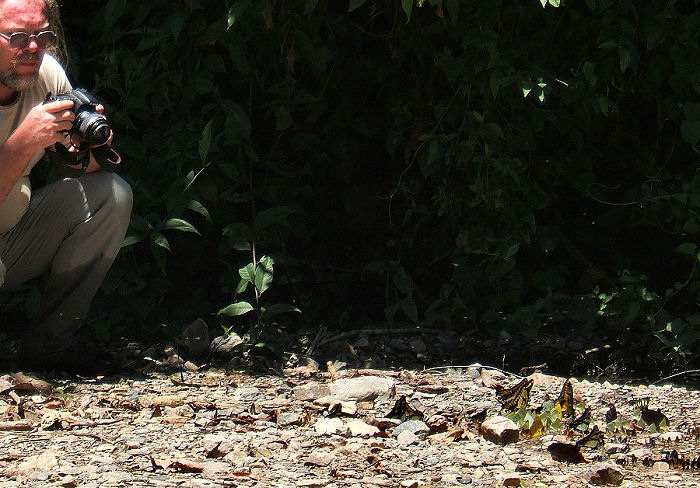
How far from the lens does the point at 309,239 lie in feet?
13.8

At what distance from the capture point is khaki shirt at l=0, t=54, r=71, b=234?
10.7ft

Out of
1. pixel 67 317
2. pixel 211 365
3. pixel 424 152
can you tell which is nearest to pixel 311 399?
pixel 211 365

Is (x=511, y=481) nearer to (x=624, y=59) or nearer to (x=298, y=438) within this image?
(x=298, y=438)

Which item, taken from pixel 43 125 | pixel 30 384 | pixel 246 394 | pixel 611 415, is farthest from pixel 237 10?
pixel 611 415

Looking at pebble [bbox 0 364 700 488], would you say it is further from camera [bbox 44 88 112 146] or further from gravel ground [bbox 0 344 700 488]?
camera [bbox 44 88 112 146]

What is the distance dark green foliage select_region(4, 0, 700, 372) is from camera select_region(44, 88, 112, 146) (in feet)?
1.72

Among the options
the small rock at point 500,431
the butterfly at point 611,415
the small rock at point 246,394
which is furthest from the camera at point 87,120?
the butterfly at point 611,415

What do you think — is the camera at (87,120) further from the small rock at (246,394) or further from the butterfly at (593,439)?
the butterfly at (593,439)

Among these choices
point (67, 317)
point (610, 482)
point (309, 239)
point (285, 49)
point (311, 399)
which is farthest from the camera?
point (309, 239)

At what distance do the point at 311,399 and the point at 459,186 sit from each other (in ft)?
3.67

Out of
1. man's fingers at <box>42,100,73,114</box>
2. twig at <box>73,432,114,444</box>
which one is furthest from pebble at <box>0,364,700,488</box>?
man's fingers at <box>42,100,73,114</box>

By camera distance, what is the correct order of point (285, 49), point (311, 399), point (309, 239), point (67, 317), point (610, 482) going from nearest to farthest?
1. point (610, 482)
2. point (311, 399)
3. point (67, 317)
4. point (285, 49)
5. point (309, 239)

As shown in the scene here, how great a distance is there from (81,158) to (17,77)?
0.96 feet

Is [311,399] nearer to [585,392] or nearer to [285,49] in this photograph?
[585,392]
